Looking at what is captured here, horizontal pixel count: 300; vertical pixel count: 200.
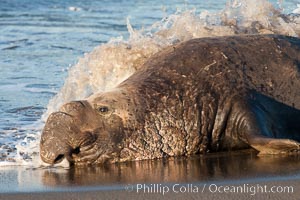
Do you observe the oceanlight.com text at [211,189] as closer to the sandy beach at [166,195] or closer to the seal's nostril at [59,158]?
the sandy beach at [166,195]

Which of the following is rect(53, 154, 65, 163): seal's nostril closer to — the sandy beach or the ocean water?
the ocean water

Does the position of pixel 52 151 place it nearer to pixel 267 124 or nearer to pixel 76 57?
pixel 267 124

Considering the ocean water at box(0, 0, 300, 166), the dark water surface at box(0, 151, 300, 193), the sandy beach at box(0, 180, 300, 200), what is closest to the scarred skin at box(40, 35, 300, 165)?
the dark water surface at box(0, 151, 300, 193)

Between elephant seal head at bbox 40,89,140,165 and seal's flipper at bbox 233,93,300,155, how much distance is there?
98cm

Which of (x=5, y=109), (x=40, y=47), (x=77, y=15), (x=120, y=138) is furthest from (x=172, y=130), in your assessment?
(x=77, y=15)

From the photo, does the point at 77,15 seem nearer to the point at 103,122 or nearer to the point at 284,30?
the point at 284,30

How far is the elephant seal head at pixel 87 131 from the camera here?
7254 mm

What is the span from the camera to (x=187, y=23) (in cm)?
939

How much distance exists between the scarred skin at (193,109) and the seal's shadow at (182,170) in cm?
15

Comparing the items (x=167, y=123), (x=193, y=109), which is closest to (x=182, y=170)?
(x=167, y=123)

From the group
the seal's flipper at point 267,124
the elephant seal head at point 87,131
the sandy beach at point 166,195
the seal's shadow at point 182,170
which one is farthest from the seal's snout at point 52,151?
the seal's flipper at point 267,124

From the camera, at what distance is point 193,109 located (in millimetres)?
7664

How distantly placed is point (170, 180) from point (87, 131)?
121cm

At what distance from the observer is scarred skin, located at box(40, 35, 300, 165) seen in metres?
7.33
